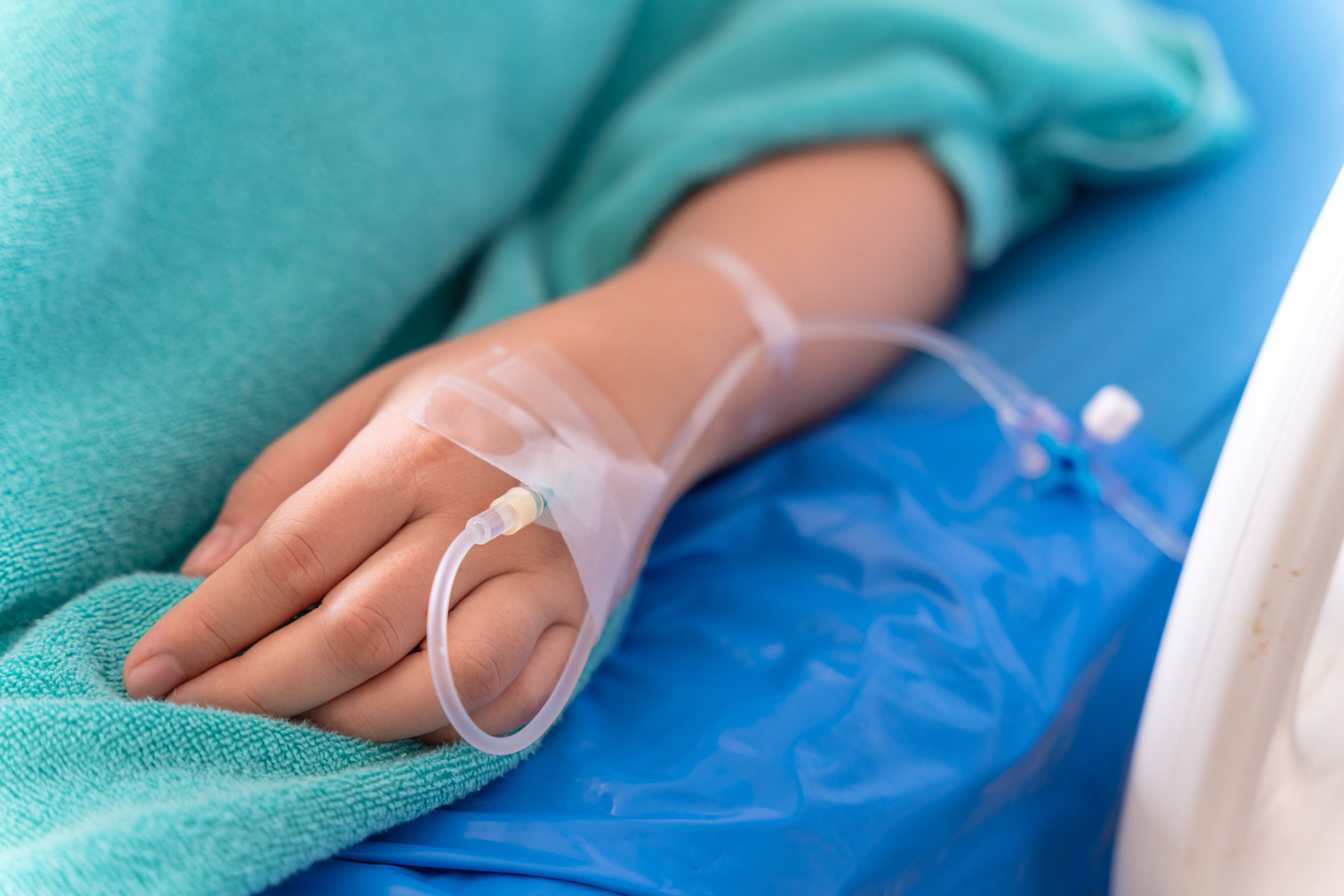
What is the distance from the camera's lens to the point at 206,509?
1.88 feet

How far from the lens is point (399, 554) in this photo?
0.46 m

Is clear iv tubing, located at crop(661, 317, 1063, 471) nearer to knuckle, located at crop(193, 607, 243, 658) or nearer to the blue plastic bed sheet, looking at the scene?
the blue plastic bed sheet

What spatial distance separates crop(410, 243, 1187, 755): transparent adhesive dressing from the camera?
0.45 metres

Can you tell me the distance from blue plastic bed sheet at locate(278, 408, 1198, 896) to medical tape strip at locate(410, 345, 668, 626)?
79mm

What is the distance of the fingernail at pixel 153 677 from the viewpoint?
0.43 meters

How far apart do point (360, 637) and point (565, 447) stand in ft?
0.51

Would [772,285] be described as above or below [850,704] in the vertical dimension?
above

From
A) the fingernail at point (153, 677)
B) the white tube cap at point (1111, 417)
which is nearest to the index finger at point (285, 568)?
the fingernail at point (153, 677)

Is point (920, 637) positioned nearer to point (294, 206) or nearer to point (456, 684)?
point (456, 684)

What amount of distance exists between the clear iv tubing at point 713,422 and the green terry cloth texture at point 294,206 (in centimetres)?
5

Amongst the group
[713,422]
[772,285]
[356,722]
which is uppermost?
[772,285]

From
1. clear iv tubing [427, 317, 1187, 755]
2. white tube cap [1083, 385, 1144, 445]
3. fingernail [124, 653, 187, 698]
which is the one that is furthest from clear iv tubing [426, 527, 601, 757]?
white tube cap [1083, 385, 1144, 445]

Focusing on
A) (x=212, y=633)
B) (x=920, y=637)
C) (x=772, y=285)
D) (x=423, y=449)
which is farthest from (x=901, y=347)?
(x=212, y=633)

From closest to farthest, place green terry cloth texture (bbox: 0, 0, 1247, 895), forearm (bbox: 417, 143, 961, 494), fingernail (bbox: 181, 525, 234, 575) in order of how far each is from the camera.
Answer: green terry cloth texture (bbox: 0, 0, 1247, 895)
fingernail (bbox: 181, 525, 234, 575)
forearm (bbox: 417, 143, 961, 494)
